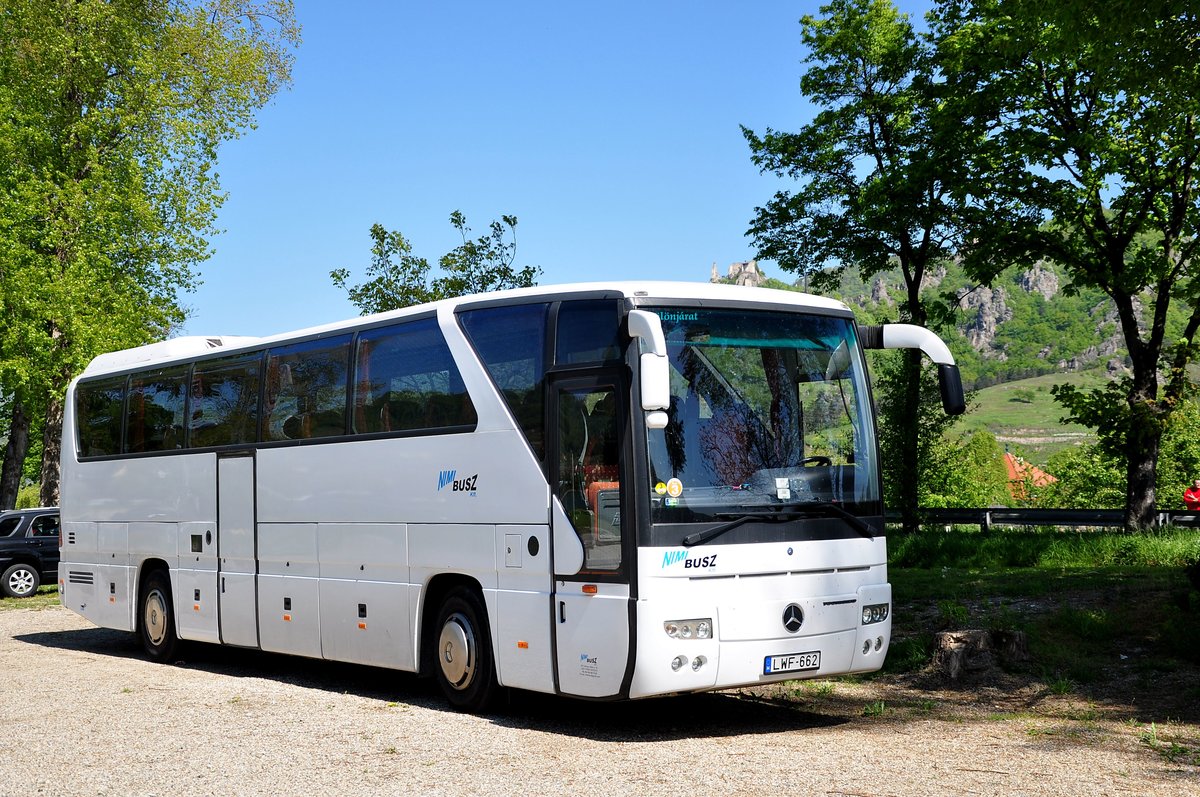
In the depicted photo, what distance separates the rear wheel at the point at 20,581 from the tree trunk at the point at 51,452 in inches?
266

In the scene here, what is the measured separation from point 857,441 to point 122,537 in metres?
10.6

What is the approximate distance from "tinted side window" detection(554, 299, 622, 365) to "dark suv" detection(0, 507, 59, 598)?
64.0 ft

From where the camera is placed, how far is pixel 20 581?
26234 millimetres

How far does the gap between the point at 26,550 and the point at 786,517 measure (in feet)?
68.2

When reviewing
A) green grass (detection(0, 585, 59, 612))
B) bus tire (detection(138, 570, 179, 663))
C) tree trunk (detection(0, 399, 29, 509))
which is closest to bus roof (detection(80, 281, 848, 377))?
bus tire (detection(138, 570, 179, 663))

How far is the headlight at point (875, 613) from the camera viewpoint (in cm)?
1038

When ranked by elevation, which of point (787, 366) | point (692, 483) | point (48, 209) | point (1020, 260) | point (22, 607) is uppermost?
point (48, 209)

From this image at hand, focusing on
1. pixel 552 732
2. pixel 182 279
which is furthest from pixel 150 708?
pixel 182 279

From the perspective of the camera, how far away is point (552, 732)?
33.4 ft

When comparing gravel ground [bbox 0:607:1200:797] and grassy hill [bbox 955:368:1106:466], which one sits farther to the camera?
grassy hill [bbox 955:368:1106:466]

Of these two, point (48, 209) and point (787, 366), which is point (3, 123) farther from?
point (787, 366)

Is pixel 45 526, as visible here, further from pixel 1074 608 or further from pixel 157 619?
pixel 1074 608

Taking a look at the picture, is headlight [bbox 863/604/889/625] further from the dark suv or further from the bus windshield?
the dark suv

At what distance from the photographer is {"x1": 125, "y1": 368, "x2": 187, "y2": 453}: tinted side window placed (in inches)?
630
